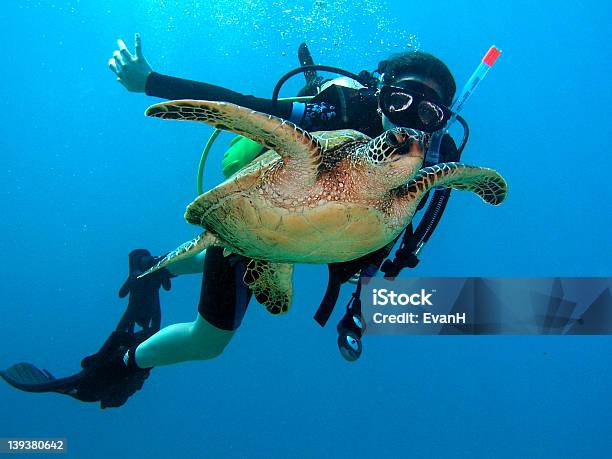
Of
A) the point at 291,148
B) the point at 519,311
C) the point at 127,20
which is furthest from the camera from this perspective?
the point at 127,20

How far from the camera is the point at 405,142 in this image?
178 centimetres

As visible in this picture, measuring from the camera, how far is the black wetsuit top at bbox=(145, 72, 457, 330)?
9.01 ft

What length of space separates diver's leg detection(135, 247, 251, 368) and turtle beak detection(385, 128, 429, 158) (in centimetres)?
164

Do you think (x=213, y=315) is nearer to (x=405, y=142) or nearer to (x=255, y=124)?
(x=255, y=124)

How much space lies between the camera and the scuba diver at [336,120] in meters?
2.69

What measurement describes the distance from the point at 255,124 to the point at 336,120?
4.20 feet

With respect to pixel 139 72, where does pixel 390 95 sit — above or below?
below

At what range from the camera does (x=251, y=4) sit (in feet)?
58.0

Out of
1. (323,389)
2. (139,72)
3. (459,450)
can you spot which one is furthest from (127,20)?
(459,450)

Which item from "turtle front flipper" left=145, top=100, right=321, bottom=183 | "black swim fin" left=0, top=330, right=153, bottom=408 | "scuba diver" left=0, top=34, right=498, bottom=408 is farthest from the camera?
"black swim fin" left=0, top=330, right=153, bottom=408

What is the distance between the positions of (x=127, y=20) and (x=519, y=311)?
77.2 feet

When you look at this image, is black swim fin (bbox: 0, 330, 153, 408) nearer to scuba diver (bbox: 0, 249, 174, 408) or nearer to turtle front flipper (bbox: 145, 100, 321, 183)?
scuba diver (bbox: 0, 249, 174, 408)

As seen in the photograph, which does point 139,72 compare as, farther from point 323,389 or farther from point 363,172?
point 323,389

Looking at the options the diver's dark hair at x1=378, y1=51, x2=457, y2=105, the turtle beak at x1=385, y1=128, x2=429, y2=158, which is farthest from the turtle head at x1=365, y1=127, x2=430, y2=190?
the diver's dark hair at x1=378, y1=51, x2=457, y2=105
